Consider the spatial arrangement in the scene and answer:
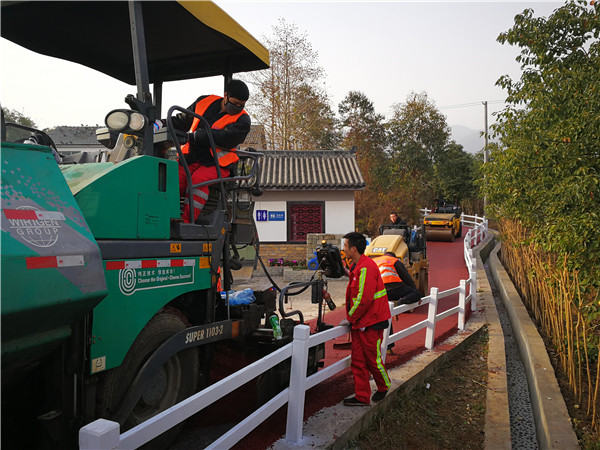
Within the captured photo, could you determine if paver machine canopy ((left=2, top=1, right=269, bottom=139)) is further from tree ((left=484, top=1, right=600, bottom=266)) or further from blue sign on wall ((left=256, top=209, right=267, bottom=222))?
blue sign on wall ((left=256, top=209, right=267, bottom=222))

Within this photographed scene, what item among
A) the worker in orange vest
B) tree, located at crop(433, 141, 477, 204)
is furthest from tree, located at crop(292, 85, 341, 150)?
the worker in orange vest

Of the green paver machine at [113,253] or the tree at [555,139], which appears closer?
the green paver machine at [113,253]

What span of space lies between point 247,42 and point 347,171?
15.0 metres

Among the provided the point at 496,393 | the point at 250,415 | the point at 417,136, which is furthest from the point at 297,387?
the point at 417,136

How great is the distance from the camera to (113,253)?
116 inches

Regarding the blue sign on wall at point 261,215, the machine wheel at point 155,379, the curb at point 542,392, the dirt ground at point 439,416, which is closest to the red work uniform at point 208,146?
the machine wheel at point 155,379

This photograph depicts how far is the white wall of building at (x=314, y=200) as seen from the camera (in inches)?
721

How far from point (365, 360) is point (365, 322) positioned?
1.25ft

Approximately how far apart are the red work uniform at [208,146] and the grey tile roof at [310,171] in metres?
13.2

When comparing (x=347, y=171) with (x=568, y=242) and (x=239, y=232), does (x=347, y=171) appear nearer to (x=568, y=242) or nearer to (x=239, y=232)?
(x=568, y=242)

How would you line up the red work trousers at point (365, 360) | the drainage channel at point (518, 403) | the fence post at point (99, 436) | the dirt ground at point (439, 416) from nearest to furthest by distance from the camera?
the fence post at point (99, 436) → the dirt ground at point (439, 416) → the red work trousers at point (365, 360) → the drainage channel at point (518, 403)

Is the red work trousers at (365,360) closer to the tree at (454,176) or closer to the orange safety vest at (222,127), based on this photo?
the orange safety vest at (222,127)

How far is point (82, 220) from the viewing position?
262 cm

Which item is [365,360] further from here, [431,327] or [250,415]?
[431,327]
